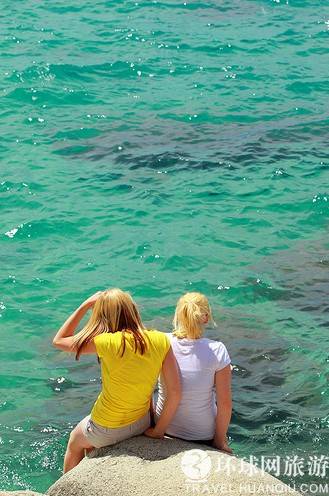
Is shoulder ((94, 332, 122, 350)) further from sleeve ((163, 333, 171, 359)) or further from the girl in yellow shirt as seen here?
sleeve ((163, 333, 171, 359))

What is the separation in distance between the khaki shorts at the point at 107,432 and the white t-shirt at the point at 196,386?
0.22m

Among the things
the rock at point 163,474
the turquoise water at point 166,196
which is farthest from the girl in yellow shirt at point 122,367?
the turquoise water at point 166,196

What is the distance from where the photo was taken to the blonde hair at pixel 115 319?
7.07 metres

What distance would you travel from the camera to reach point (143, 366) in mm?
7152

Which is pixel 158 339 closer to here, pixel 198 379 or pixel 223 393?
pixel 198 379

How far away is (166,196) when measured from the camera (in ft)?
49.3

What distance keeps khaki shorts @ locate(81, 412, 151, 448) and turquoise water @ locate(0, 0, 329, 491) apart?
5.54 feet

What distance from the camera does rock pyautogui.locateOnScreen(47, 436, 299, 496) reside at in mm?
6734

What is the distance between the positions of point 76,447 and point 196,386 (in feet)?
3.37

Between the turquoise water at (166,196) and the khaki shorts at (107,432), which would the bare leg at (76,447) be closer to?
the khaki shorts at (107,432)

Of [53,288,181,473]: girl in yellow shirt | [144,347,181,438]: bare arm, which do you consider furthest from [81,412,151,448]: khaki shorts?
[144,347,181,438]: bare arm

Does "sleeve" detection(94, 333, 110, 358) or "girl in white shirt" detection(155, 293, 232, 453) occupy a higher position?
"sleeve" detection(94, 333, 110, 358)

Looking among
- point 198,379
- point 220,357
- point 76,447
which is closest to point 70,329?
point 76,447

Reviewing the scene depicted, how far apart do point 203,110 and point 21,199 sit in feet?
15.1
